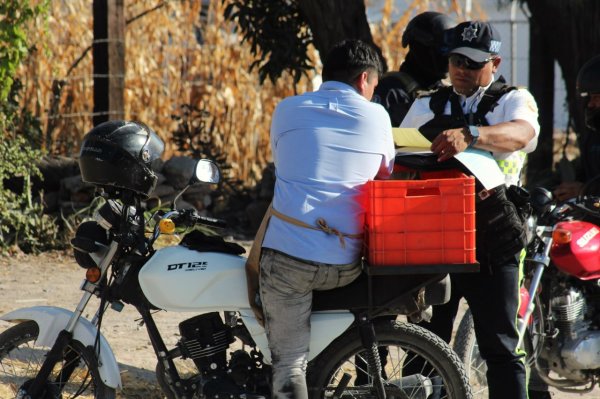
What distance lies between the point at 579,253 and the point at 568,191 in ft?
1.87

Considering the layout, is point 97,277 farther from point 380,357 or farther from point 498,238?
point 498,238

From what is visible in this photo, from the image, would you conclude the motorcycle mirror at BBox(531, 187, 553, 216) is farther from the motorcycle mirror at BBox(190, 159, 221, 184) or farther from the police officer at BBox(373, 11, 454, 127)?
the motorcycle mirror at BBox(190, 159, 221, 184)

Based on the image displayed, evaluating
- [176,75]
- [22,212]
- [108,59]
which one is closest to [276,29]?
[108,59]

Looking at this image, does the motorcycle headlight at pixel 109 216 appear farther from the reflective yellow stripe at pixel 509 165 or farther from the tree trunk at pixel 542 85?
the tree trunk at pixel 542 85

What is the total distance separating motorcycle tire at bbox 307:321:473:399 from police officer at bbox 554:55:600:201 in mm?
1598

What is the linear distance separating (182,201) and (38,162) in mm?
1307

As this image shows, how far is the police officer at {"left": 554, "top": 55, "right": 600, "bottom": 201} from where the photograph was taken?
5.60 meters

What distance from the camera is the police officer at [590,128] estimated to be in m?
5.60

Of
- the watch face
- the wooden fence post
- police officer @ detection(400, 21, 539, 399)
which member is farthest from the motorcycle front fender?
the wooden fence post

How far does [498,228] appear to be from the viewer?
4445 millimetres

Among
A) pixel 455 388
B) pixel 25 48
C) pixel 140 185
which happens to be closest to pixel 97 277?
pixel 140 185

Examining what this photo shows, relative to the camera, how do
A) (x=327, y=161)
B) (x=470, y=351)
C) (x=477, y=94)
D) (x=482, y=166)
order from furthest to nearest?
(x=470, y=351), (x=477, y=94), (x=482, y=166), (x=327, y=161)

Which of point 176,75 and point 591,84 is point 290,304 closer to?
point 591,84

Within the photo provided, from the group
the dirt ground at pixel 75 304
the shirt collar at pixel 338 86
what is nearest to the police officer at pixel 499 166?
the shirt collar at pixel 338 86
